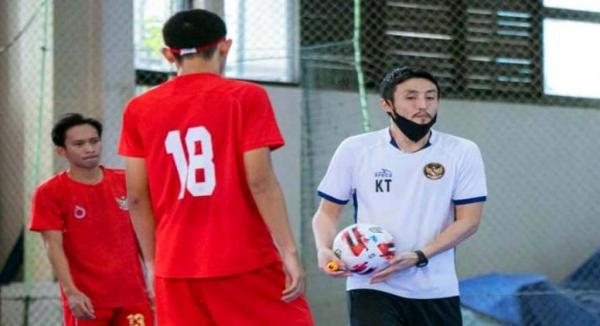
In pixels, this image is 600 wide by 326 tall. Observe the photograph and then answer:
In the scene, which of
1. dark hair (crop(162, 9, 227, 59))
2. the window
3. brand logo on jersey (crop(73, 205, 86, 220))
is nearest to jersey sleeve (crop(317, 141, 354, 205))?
dark hair (crop(162, 9, 227, 59))

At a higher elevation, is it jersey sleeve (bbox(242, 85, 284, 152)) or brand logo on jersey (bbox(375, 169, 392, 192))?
jersey sleeve (bbox(242, 85, 284, 152))

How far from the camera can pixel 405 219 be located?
6.06 metres

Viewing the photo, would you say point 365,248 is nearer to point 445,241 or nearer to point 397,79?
point 445,241

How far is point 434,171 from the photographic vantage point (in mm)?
6105

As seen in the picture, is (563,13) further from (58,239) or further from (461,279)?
(58,239)

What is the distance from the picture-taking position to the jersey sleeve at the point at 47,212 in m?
7.75

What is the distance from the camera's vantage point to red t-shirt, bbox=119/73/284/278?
4992 mm

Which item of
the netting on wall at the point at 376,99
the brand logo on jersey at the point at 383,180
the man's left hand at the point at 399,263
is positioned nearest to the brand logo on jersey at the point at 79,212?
the brand logo on jersey at the point at 383,180

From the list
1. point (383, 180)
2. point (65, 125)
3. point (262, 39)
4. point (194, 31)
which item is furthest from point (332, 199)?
point (262, 39)

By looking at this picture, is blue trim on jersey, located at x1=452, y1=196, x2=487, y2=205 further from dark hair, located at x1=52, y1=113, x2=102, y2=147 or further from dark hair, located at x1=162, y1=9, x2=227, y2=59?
dark hair, located at x1=52, y1=113, x2=102, y2=147

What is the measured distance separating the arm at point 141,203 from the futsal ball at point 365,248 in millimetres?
1020

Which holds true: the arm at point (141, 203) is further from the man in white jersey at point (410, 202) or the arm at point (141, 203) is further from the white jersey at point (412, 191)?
the white jersey at point (412, 191)

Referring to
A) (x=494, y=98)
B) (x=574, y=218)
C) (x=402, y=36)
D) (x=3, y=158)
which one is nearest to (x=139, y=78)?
(x=3, y=158)

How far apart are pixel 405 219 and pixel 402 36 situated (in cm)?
610
